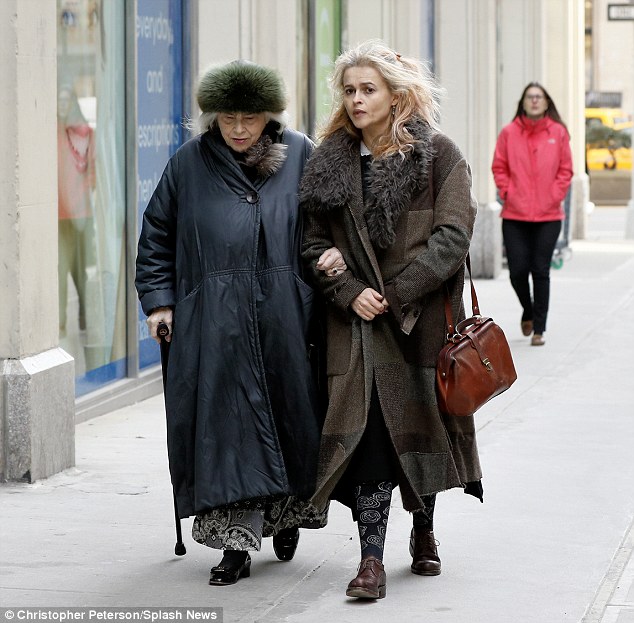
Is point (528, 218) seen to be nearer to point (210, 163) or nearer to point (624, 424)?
point (624, 424)

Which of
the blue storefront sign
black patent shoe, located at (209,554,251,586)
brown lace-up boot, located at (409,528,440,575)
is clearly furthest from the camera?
the blue storefront sign

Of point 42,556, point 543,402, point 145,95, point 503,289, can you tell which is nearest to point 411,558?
point 42,556

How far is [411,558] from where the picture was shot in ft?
18.6

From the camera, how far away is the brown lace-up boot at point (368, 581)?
5.07 metres

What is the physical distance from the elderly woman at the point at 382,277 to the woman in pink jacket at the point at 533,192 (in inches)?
243

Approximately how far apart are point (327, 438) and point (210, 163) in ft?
3.28

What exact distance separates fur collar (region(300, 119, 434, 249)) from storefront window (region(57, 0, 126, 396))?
3322 mm

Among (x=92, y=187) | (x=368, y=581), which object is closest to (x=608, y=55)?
(x=92, y=187)

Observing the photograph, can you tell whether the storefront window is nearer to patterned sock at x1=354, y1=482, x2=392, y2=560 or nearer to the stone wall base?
the stone wall base

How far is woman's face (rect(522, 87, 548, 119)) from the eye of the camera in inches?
455

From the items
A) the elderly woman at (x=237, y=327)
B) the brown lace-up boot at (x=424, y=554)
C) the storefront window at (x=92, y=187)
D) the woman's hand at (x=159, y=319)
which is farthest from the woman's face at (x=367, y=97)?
the storefront window at (x=92, y=187)

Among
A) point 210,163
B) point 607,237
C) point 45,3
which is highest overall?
point 45,3

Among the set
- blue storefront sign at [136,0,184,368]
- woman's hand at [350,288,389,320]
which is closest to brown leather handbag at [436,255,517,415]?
woman's hand at [350,288,389,320]

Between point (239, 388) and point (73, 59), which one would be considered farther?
point (73, 59)
